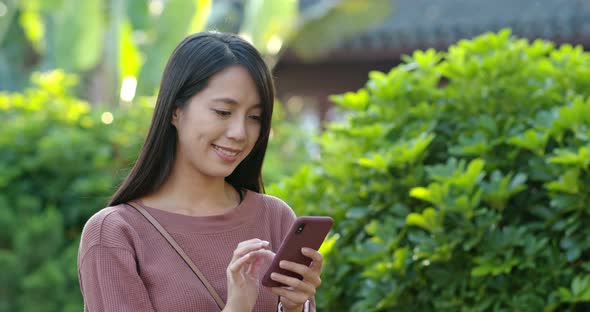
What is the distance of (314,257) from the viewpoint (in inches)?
81.7

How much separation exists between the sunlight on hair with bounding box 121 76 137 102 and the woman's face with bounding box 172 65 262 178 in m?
9.21

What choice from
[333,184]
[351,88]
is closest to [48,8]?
[351,88]

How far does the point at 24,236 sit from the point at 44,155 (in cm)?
52

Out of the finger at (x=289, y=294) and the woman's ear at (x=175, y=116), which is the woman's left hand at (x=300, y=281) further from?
the woman's ear at (x=175, y=116)

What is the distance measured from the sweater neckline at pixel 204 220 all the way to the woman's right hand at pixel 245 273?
0.22 m

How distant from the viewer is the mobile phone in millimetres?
2010

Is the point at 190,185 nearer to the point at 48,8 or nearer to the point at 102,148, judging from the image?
the point at 102,148

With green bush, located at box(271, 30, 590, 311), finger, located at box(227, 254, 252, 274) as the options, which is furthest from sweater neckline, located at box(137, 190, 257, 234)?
green bush, located at box(271, 30, 590, 311)

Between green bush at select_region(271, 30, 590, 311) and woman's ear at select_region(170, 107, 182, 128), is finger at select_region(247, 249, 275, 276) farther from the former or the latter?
green bush at select_region(271, 30, 590, 311)

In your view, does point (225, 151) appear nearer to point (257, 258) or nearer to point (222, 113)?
point (222, 113)

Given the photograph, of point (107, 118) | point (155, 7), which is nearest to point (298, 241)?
point (107, 118)

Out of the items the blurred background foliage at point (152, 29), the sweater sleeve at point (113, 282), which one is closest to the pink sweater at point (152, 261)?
the sweater sleeve at point (113, 282)

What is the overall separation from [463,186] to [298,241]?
1010 millimetres

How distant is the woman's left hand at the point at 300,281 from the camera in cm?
204
